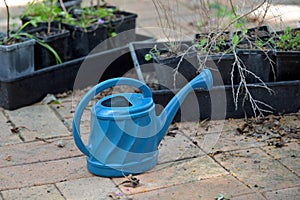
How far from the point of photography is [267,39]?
4.16 m

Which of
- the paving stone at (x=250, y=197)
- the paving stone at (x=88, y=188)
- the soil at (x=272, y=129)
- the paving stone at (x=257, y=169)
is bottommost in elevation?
the paving stone at (x=88, y=188)

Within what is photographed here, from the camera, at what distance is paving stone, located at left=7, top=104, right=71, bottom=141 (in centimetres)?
374

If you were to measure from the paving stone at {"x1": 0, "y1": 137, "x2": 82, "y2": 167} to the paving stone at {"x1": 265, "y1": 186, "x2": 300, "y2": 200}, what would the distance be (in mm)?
1070

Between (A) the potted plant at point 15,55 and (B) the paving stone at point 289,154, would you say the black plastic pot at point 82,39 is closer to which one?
(A) the potted plant at point 15,55

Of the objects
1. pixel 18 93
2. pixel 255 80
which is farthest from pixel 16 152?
pixel 255 80

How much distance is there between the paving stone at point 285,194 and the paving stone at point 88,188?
27.2 inches

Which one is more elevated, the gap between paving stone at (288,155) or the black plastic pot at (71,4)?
the black plastic pot at (71,4)

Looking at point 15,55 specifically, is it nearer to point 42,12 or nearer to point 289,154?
point 42,12

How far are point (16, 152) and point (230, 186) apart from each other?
1191 mm

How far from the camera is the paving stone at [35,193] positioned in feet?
9.82

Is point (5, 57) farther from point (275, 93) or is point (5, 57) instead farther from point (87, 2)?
point (87, 2)

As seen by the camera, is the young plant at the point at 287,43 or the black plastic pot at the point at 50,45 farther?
the black plastic pot at the point at 50,45

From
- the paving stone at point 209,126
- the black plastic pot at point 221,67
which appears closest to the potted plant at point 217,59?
the black plastic pot at point 221,67

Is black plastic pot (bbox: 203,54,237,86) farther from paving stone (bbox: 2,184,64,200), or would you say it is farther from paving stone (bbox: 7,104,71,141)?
paving stone (bbox: 2,184,64,200)
